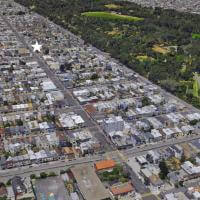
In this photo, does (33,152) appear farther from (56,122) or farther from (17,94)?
(17,94)

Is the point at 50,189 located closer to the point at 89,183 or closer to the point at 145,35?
the point at 89,183

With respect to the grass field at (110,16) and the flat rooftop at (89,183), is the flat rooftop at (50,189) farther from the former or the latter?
Answer: the grass field at (110,16)

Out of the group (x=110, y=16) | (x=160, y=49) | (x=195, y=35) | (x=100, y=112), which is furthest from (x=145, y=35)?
(x=100, y=112)

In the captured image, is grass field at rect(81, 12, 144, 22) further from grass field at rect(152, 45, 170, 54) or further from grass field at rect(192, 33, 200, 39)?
grass field at rect(152, 45, 170, 54)

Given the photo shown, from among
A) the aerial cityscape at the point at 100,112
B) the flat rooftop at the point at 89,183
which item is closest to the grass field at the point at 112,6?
the aerial cityscape at the point at 100,112

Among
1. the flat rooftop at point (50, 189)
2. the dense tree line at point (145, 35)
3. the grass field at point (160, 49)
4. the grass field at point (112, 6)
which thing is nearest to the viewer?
the flat rooftop at point (50, 189)

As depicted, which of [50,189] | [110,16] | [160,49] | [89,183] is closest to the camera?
[50,189]
